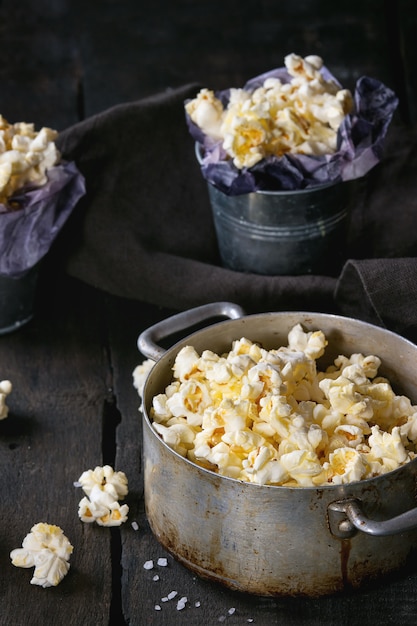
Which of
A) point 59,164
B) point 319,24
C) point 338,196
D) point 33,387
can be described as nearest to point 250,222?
point 338,196

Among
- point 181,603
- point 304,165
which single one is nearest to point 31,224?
point 304,165

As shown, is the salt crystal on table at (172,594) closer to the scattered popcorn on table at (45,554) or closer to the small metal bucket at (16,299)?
the scattered popcorn on table at (45,554)

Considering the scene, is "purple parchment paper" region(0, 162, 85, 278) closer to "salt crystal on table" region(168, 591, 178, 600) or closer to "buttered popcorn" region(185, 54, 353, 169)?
"buttered popcorn" region(185, 54, 353, 169)

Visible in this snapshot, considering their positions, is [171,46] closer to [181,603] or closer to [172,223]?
[172,223]

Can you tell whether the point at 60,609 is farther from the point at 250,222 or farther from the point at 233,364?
the point at 250,222

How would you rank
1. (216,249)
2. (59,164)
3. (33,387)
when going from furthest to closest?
(216,249)
(59,164)
(33,387)

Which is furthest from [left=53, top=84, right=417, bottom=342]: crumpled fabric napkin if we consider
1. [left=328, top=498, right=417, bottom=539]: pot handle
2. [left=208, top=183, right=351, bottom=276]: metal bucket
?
[left=328, top=498, right=417, bottom=539]: pot handle

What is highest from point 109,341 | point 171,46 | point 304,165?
point 304,165
